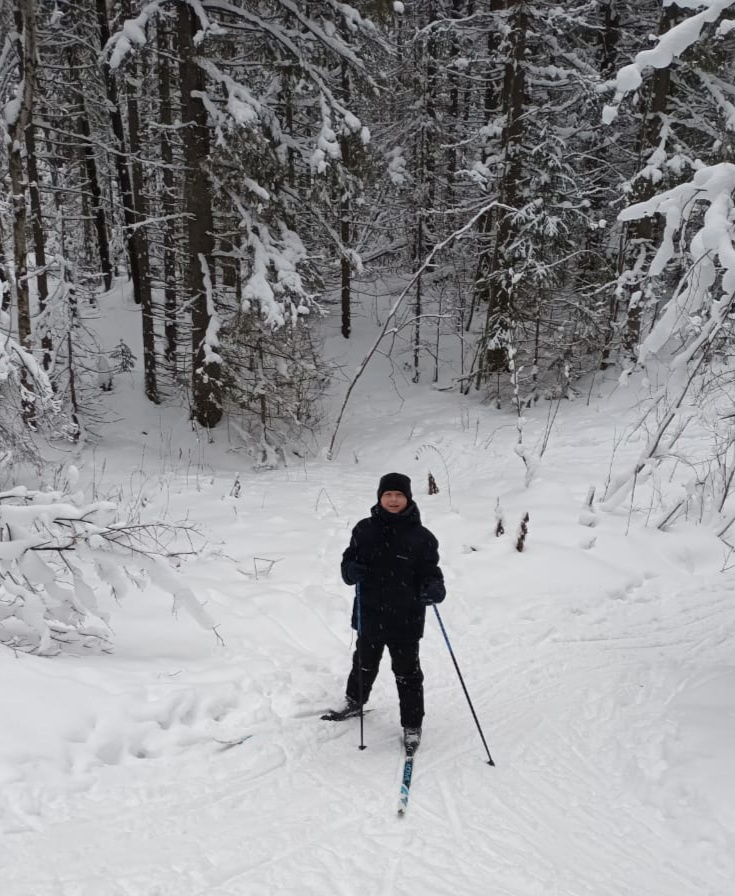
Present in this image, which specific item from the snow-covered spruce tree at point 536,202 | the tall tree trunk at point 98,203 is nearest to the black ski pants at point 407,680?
the snow-covered spruce tree at point 536,202

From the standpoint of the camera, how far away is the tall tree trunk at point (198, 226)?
11.9 meters

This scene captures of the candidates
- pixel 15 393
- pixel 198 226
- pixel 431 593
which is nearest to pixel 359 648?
pixel 431 593

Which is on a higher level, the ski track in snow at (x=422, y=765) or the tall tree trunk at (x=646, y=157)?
the tall tree trunk at (x=646, y=157)

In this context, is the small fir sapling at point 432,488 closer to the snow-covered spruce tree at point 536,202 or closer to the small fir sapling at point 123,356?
the snow-covered spruce tree at point 536,202

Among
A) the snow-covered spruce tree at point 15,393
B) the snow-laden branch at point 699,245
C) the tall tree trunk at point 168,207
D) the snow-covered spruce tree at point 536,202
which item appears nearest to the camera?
the snow-laden branch at point 699,245

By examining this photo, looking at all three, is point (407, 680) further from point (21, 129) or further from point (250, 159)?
point (250, 159)

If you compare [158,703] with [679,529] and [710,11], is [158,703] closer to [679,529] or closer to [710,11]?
[710,11]

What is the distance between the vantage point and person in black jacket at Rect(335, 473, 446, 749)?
172 inches

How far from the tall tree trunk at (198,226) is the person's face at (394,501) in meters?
9.05

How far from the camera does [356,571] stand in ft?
14.3

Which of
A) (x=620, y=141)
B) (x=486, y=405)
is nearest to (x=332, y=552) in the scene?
(x=486, y=405)

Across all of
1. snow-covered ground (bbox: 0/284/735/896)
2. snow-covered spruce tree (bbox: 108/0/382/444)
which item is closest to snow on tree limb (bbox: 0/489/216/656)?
snow-covered ground (bbox: 0/284/735/896)

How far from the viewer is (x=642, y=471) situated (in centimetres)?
861

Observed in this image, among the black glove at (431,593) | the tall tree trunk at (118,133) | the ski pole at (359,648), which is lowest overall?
the ski pole at (359,648)
